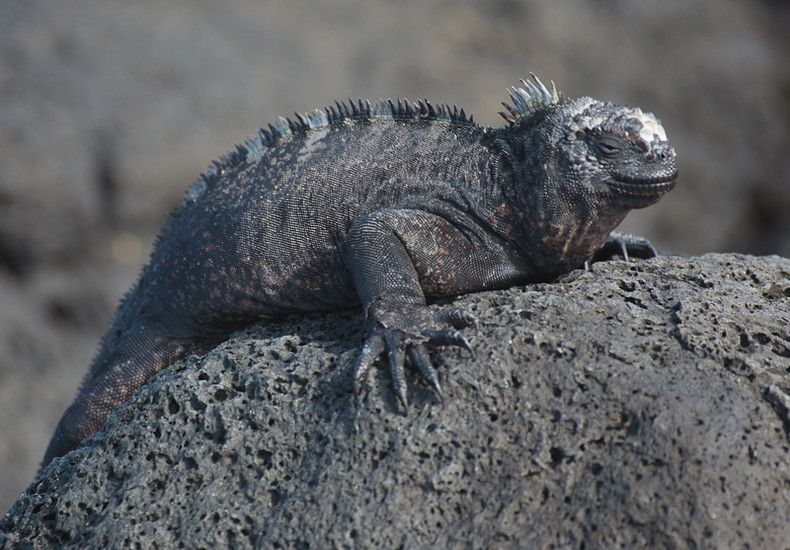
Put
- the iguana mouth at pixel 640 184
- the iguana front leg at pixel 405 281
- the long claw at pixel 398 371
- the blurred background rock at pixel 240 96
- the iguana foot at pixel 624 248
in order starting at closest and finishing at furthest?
the long claw at pixel 398 371 → the iguana front leg at pixel 405 281 → the iguana mouth at pixel 640 184 → the iguana foot at pixel 624 248 → the blurred background rock at pixel 240 96

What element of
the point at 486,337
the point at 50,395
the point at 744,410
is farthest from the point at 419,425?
the point at 50,395

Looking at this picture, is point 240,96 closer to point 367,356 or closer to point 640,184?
point 640,184

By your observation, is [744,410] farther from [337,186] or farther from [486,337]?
[337,186]

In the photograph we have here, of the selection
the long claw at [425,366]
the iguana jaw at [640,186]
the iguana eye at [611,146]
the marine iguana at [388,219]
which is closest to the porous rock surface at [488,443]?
the long claw at [425,366]

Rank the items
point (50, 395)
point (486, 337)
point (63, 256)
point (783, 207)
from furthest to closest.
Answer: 1. point (783, 207)
2. point (63, 256)
3. point (50, 395)
4. point (486, 337)

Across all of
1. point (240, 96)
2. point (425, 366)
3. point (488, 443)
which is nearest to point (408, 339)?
point (425, 366)

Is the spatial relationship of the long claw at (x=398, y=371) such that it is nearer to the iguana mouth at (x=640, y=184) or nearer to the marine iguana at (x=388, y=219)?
the marine iguana at (x=388, y=219)
